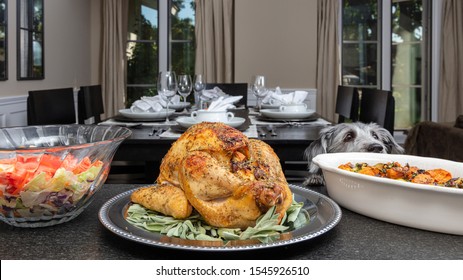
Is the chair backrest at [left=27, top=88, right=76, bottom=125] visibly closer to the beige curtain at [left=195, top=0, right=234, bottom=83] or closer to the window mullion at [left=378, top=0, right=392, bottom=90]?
the beige curtain at [left=195, top=0, right=234, bottom=83]

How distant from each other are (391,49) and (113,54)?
11.3 ft

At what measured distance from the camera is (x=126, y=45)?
6.00 meters

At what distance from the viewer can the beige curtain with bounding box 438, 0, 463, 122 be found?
220 inches

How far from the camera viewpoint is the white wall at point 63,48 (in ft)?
12.3

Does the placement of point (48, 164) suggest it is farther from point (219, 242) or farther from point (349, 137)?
point (349, 137)

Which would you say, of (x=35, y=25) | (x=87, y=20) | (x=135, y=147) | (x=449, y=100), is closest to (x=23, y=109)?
(x=35, y=25)

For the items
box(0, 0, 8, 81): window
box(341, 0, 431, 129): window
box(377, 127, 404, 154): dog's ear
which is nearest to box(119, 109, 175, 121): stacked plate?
box(377, 127, 404, 154): dog's ear

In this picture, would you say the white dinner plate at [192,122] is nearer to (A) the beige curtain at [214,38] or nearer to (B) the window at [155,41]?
(A) the beige curtain at [214,38]

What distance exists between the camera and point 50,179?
675 mm

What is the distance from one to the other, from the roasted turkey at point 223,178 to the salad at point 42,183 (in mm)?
111

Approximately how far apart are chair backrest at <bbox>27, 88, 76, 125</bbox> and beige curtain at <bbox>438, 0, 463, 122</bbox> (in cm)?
459

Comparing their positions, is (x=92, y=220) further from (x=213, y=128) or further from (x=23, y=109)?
(x=23, y=109)

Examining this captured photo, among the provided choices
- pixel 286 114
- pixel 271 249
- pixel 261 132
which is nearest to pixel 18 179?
pixel 271 249

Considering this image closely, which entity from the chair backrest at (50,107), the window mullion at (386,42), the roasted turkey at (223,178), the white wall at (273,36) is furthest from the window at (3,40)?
the window mullion at (386,42)
